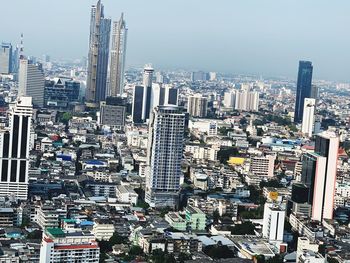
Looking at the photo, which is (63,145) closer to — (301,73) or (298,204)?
(298,204)

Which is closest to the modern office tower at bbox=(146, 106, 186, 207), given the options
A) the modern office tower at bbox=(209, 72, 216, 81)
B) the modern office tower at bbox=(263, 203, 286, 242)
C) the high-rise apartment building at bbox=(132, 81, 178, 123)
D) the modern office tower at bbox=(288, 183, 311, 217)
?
the modern office tower at bbox=(288, 183, 311, 217)

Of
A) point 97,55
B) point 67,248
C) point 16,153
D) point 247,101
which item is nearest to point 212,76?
point 247,101

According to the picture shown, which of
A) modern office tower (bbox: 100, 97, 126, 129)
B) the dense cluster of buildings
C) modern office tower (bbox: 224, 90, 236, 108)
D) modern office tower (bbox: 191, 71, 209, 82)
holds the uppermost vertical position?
modern office tower (bbox: 191, 71, 209, 82)

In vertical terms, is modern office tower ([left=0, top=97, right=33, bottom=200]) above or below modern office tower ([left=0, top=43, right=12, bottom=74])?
below

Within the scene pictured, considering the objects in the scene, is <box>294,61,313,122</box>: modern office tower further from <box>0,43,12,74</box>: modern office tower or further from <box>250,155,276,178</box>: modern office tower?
<box>0,43,12,74</box>: modern office tower

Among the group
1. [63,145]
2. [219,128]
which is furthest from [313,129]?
[63,145]

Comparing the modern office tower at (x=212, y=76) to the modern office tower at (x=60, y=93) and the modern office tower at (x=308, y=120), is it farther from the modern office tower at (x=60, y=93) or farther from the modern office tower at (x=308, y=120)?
the modern office tower at (x=308, y=120)
